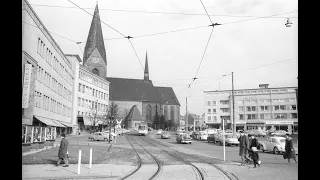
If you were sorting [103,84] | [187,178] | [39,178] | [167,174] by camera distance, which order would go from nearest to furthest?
[39,178] < [187,178] < [167,174] < [103,84]

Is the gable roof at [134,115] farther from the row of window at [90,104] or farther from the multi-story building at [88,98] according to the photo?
the multi-story building at [88,98]

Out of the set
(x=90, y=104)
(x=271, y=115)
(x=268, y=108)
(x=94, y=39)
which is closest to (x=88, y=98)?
(x=90, y=104)

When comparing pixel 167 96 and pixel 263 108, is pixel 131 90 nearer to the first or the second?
pixel 167 96

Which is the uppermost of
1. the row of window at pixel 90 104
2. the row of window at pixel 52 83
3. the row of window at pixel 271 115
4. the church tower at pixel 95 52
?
the church tower at pixel 95 52

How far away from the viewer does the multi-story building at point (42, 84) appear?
1808 centimetres

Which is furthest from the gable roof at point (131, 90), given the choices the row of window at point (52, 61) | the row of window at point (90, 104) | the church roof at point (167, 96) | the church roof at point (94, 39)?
the row of window at point (52, 61)

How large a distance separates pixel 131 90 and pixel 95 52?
99.4ft

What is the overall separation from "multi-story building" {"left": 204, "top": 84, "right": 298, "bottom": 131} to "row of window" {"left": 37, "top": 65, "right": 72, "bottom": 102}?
1555 inches

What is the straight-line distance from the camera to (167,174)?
35.2 feet

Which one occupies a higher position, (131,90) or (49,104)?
(131,90)

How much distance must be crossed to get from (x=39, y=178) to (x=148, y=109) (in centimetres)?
9748

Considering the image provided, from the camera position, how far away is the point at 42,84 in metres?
32.5
